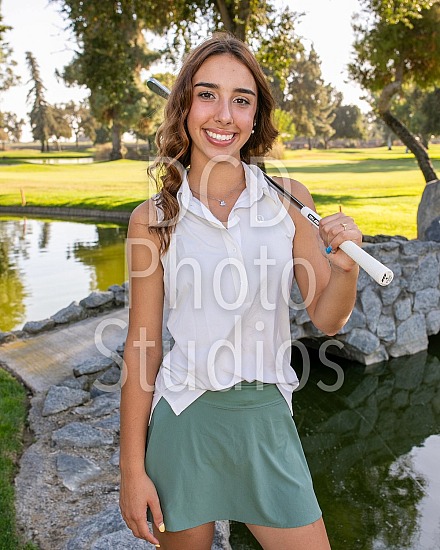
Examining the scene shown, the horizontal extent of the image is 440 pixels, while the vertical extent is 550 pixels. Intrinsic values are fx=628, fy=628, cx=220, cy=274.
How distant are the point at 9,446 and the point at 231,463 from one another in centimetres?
273

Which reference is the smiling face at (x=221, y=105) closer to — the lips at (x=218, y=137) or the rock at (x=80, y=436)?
the lips at (x=218, y=137)

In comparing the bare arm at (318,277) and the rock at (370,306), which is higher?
the bare arm at (318,277)

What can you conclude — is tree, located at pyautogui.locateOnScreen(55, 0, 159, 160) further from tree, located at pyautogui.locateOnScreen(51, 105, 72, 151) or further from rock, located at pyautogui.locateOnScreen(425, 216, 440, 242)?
tree, located at pyautogui.locateOnScreen(51, 105, 72, 151)

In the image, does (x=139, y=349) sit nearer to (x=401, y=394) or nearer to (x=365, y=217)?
(x=401, y=394)

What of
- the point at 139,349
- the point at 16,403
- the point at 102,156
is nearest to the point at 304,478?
the point at 139,349

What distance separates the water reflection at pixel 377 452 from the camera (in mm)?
3346

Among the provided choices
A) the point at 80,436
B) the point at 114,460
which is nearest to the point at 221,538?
the point at 114,460

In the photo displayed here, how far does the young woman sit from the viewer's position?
1515 millimetres

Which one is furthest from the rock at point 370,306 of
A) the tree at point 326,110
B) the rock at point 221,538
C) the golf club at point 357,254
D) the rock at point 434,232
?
the tree at point 326,110

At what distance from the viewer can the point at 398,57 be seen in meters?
16.0

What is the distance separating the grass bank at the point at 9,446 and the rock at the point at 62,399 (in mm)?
180

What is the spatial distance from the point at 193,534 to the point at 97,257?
1088 cm

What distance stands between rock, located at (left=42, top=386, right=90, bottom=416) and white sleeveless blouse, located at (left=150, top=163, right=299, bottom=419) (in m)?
3.04

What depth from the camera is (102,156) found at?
50812 millimetres
